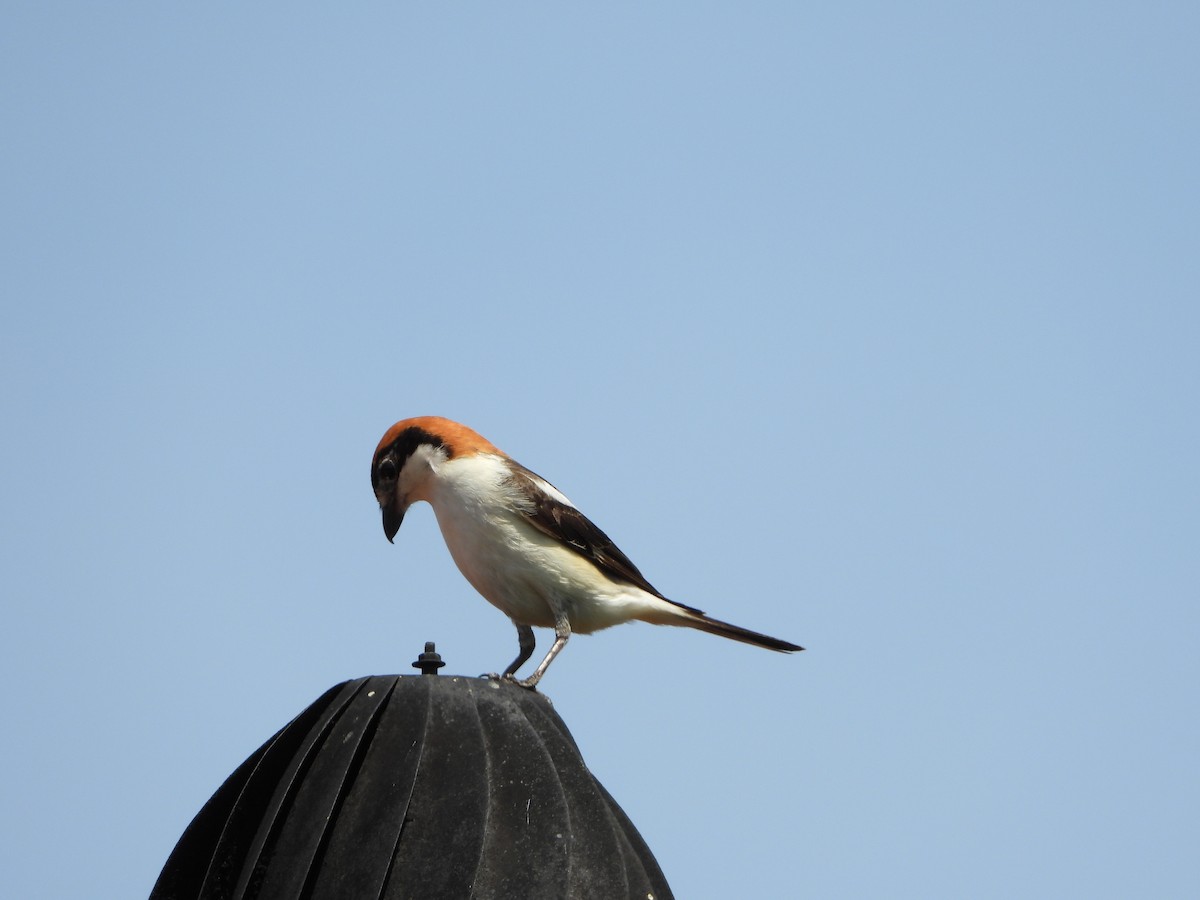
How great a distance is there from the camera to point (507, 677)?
237 inches

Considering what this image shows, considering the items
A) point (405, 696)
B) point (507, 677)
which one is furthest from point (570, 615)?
point (405, 696)

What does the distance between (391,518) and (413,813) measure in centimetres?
319

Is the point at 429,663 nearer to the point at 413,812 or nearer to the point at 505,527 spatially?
the point at 413,812

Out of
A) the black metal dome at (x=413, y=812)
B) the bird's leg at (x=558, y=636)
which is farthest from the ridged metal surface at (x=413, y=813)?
the bird's leg at (x=558, y=636)

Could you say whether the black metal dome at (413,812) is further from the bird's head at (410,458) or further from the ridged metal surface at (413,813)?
the bird's head at (410,458)

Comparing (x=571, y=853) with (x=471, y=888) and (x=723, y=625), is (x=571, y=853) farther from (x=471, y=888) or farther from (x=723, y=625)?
(x=723, y=625)

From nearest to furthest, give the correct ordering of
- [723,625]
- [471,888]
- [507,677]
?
1. [471,888]
2. [507,677]
3. [723,625]

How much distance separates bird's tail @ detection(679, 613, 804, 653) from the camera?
739 centimetres

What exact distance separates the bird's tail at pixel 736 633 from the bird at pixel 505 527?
0.44m

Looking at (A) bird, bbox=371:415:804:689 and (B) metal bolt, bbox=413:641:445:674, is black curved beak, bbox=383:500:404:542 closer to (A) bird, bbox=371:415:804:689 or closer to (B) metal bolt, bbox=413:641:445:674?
(A) bird, bbox=371:415:804:689

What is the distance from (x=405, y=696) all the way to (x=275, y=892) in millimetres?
638

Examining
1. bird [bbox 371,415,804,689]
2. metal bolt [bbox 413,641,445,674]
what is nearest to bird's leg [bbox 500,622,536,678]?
bird [bbox 371,415,804,689]

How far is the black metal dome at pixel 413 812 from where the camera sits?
3.78 m

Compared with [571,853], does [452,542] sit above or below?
above
